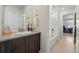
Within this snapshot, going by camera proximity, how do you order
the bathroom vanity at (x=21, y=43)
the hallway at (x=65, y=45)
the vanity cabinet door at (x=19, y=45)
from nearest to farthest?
1. the bathroom vanity at (x=21, y=43)
2. the vanity cabinet door at (x=19, y=45)
3. the hallway at (x=65, y=45)

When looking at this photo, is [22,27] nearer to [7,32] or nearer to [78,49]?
[7,32]

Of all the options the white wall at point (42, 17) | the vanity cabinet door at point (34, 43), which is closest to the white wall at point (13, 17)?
the white wall at point (42, 17)

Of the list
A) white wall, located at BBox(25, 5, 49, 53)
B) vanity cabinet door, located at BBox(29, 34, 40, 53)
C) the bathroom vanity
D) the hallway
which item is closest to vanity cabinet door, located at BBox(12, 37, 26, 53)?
the bathroom vanity

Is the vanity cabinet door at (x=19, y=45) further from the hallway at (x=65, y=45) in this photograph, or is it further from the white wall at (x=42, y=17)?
the hallway at (x=65, y=45)

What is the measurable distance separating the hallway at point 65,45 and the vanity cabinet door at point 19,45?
47 cm

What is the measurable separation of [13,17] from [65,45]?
3.10 feet

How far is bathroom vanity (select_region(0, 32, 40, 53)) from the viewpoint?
152 cm

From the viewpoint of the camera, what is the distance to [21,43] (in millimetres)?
1764

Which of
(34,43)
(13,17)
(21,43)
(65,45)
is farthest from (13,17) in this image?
(65,45)

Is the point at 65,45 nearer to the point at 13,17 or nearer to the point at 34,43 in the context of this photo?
the point at 34,43

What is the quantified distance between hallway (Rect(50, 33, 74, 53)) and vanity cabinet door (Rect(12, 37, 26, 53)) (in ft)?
1.55

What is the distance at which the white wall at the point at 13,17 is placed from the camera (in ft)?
5.66
